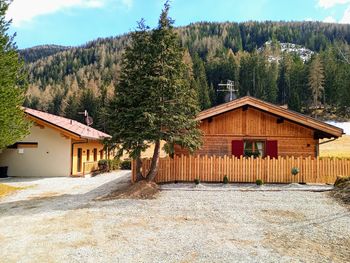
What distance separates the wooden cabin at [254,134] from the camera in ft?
63.6

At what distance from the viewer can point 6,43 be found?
17.1m

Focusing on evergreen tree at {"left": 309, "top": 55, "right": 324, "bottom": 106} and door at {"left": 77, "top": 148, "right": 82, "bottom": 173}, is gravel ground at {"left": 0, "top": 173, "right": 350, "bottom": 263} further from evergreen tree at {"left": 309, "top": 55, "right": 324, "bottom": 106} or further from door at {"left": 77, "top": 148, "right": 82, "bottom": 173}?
evergreen tree at {"left": 309, "top": 55, "right": 324, "bottom": 106}

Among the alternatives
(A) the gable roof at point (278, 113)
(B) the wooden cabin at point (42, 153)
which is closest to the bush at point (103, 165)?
(B) the wooden cabin at point (42, 153)

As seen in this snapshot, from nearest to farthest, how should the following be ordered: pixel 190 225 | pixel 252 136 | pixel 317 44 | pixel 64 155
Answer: pixel 190 225 < pixel 252 136 < pixel 64 155 < pixel 317 44

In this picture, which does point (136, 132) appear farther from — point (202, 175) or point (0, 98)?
point (0, 98)

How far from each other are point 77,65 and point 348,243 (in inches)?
6999

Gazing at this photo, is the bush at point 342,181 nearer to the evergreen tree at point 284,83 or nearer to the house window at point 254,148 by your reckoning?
the house window at point 254,148

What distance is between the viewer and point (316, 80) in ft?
273

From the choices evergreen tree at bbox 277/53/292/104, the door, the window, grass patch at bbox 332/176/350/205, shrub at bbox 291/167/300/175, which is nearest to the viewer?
grass patch at bbox 332/176/350/205

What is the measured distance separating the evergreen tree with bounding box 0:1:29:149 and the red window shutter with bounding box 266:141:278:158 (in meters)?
13.6

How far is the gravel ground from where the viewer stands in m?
7.10

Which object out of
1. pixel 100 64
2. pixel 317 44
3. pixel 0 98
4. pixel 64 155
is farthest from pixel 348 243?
pixel 317 44

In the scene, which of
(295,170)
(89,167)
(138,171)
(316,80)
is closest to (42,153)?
(89,167)

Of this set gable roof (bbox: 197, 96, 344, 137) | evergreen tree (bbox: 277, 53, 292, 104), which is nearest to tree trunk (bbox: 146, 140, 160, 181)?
gable roof (bbox: 197, 96, 344, 137)
